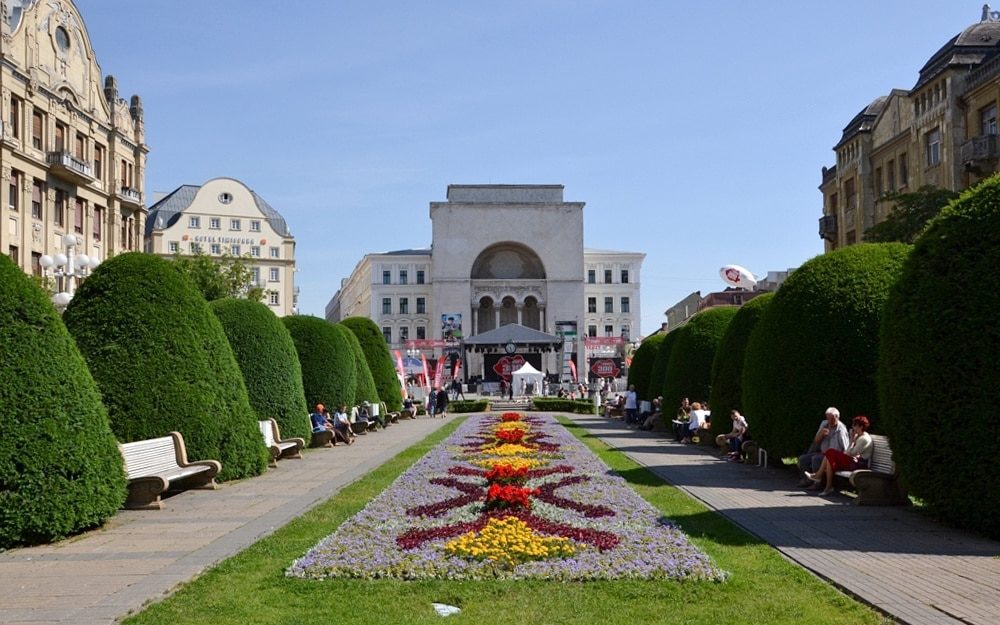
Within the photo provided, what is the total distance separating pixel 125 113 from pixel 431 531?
53.9 metres

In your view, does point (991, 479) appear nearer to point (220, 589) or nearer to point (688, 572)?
point (688, 572)

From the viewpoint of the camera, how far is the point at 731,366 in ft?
69.2

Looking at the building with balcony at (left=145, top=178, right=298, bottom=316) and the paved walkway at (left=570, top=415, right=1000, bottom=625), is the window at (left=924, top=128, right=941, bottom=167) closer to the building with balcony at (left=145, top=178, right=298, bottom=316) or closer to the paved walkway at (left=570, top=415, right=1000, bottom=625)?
the paved walkway at (left=570, top=415, right=1000, bottom=625)

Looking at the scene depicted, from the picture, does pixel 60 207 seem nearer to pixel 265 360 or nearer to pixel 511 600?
pixel 265 360

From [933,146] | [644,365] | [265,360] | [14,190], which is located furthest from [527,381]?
[265,360]

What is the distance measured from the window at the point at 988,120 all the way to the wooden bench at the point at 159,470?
3060 cm

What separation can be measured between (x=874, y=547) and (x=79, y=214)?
4928 centimetres

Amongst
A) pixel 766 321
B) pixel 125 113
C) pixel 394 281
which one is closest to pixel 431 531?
pixel 766 321

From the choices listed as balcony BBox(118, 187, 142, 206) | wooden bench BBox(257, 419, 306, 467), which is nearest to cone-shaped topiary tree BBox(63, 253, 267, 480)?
wooden bench BBox(257, 419, 306, 467)

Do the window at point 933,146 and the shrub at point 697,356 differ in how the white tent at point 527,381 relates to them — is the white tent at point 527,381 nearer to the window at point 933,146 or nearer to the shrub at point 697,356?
the window at point 933,146

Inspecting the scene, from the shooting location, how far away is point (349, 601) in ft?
23.4

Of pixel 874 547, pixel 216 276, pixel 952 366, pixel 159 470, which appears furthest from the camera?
pixel 216 276

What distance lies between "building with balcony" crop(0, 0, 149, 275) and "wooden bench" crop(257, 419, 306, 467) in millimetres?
25228

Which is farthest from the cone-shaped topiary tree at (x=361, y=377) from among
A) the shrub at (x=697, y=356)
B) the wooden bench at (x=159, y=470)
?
the wooden bench at (x=159, y=470)
